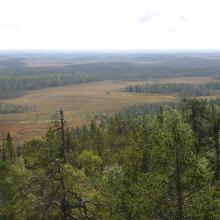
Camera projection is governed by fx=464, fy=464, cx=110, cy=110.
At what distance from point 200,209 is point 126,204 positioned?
8959 millimetres

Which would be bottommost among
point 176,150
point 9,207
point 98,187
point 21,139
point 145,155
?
point 21,139

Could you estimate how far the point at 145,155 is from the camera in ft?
146

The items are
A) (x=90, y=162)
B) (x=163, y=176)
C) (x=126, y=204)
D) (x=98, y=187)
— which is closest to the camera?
(x=163, y=176)

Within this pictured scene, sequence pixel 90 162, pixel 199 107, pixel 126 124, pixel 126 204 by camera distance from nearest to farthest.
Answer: pixel 126 204
pixel 199 107
pixel 90 162
pixel 126 124

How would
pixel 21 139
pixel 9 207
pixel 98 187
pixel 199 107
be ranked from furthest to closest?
pixel 21 139 < pixel 199 107 < pixel 9 207 < pixel 98 187

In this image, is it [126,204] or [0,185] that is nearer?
[126,204]

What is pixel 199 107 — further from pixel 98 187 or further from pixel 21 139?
pixel 21 139

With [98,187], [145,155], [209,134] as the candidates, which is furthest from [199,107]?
[98,187]

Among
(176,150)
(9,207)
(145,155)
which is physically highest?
(176,150)

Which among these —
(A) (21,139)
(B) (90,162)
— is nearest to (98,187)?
(B) (90,162)

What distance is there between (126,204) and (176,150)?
9.39 metres

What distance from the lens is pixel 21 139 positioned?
550 ft

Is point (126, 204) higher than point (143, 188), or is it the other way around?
point (143, 188)

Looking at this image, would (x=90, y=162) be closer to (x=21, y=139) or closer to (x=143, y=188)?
(x=143, y=188)
